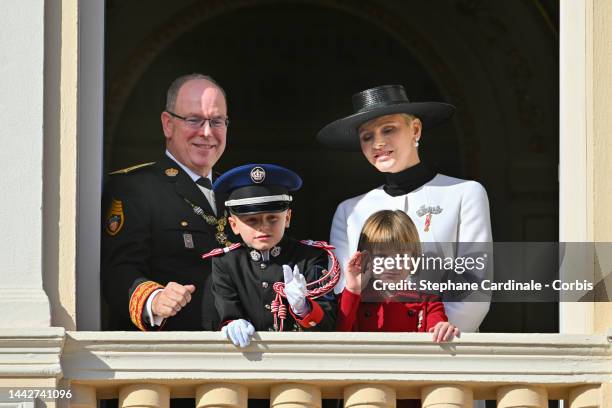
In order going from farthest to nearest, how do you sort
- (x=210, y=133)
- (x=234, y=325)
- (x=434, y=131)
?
(x=434, y=131)
(x=210, y=133)
(x=234, y=325)

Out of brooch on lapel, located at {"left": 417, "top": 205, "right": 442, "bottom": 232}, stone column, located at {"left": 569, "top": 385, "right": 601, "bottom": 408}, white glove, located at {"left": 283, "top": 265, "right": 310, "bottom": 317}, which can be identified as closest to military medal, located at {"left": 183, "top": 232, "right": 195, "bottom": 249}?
white glove, located at {"left": 283, "top": 265, "right": 310, "bottom": 317}

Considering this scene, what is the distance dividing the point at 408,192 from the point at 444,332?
0.94 metres

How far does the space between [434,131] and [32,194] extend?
5989mm

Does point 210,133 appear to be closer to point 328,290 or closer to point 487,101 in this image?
point 328,290

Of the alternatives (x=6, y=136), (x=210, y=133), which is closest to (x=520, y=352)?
(x=210, y=133)

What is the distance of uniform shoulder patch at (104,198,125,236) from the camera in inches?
463

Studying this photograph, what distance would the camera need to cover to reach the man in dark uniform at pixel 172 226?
1160 cm

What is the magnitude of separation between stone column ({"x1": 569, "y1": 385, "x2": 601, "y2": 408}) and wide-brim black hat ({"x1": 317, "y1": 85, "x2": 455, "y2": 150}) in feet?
5.47

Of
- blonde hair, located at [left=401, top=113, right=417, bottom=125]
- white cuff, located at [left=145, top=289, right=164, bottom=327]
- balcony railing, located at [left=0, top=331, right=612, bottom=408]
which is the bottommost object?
balcony railing, located at [left=0, top=331, right=612, bottom=408]

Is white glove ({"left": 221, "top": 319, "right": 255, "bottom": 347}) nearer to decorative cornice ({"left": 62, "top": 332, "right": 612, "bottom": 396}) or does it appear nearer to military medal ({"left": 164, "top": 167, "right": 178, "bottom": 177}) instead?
decorative cornice ({"left": 62, "top": 332, "right": 612, "bottom": 396})

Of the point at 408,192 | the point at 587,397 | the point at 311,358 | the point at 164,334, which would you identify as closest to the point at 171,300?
the point at 164,334

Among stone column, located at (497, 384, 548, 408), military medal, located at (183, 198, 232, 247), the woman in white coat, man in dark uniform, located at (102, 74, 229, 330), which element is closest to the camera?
stone column, located at (497, 384, 548, 408)

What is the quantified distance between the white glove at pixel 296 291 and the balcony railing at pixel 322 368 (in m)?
0.16

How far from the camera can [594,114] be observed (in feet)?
38.2
